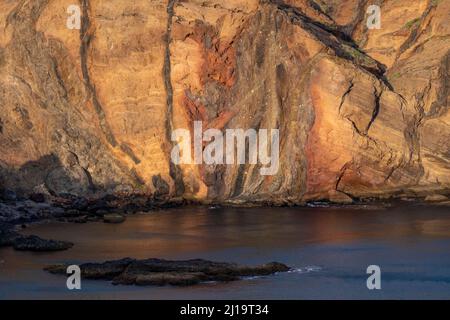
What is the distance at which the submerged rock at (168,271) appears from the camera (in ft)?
137

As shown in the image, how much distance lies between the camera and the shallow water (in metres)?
40.4

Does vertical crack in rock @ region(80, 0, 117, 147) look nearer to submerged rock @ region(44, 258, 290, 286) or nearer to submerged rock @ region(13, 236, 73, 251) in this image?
submerged rock @ region(13, 236, 73, 251)

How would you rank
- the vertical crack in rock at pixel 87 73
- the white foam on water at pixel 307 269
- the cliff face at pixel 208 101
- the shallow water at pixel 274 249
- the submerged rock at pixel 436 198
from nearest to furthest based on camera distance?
the shallow water at pixel 274 249 → the white foam on water at pixel 307 269 → the submerged rock at pixel 436 198 → the cliff face at pixel 208 101 → the vertical crack in rock at pixel 87 73

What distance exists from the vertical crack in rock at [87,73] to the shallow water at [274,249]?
8753 mm

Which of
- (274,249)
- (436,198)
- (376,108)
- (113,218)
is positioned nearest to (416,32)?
(376,108)

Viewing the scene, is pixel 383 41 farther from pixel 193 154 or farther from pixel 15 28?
pixel 15 28

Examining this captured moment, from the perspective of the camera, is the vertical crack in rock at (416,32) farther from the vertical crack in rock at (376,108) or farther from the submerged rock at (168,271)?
the submerged rock at (168,271)

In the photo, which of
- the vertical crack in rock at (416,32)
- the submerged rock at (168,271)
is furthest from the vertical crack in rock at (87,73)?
the submerged rock at (168,271)

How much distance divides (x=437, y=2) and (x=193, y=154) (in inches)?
810

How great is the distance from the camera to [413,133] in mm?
72625

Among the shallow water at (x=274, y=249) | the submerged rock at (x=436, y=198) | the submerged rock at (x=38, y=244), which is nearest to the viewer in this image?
the shallow water at (x=274, y=249)

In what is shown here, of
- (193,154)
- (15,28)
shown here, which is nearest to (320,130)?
(193,154)

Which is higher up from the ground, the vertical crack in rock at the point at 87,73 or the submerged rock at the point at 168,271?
the vertical crack in rock at the point at 87,73

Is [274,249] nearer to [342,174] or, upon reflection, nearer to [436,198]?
[436,198]
